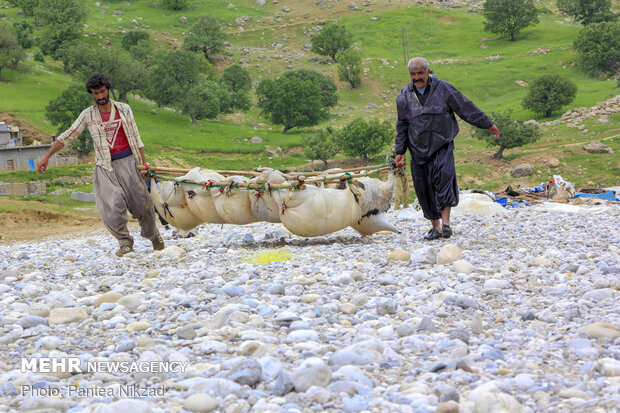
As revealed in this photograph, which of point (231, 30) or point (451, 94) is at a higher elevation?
point (231, 30)

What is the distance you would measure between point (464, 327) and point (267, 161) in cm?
3461

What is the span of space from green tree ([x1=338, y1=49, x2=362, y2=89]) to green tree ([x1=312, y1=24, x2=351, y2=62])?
19.2 feet

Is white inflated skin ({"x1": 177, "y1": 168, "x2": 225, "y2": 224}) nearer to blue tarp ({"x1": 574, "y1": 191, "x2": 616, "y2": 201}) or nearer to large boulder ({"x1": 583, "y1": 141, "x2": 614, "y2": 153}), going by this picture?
blue tarp ({"x1": 574, "y1": 191, "x2": 616, "y2": 201})

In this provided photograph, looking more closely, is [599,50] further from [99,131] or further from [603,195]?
[99,131]

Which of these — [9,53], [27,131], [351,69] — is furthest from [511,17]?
[27,131]

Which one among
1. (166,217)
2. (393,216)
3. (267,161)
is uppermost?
(166,217)

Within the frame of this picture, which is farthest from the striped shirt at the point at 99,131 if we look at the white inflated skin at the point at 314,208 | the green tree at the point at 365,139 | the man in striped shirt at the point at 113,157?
the green tree at the point at 365,139

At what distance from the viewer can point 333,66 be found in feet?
202

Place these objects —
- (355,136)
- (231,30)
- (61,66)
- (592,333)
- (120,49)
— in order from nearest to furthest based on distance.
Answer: (592,333)
(355,136)
(61,66)
(120,49)
(231,30)

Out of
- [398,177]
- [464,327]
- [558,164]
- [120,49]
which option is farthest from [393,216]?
[120,49]

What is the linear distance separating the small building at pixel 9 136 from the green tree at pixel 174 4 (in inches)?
1743

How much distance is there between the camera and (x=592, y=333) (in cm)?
Answer: 367

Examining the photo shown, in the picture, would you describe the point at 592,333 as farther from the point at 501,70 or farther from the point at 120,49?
the point at 120,49

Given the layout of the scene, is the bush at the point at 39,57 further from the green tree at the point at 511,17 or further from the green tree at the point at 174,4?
the green tree at the point at 511,17
